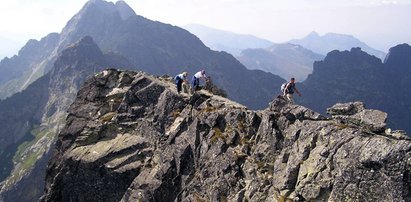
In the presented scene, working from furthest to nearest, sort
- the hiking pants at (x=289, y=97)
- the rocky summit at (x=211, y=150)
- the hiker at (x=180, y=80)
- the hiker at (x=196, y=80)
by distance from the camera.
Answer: the hiker at (x=196, y=80), the hiker at (x=180, y=80), the hiking pants at (x=289, y=97), the rocky summit at (x=211, y=150)

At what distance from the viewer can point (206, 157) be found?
145ft

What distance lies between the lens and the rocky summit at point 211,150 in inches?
1209

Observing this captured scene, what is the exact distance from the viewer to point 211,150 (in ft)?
145

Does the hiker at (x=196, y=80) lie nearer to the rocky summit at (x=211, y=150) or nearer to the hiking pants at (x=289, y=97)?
the rocky summit at (x=211, y=150)

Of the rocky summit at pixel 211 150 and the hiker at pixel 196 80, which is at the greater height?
the hiker at pixel 196 80

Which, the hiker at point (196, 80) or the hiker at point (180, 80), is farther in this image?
the hiker at point (196, 80)

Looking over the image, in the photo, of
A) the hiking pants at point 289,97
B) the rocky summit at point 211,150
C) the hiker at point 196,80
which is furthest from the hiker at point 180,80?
the hiking pants at point 289,97

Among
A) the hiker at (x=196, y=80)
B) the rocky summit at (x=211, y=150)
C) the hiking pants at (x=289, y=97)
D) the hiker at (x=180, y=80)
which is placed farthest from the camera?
the hiker at (x=196, y=80)

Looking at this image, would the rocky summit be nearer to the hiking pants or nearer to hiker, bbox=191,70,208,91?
the hiking pants

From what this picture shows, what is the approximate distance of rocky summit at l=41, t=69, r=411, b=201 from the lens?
101 ft

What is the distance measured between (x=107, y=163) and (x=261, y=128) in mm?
19039

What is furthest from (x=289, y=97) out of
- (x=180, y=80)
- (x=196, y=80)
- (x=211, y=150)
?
(x=180, y=80)

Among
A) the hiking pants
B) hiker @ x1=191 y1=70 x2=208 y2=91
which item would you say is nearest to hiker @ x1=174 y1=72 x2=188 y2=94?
hiker @ x1=191 y1=70 x2=208 y2=91

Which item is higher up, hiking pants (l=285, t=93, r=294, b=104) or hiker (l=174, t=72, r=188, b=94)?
hiker (l=174, t=72, r=188, b=94)
